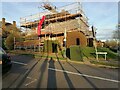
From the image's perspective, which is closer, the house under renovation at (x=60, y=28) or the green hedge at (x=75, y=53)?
the green hedge at (x=75, y=53)

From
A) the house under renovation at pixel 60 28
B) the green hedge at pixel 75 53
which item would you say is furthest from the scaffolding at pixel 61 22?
the green hedge at pixel 75 53

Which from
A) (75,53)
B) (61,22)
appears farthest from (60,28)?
(75,53)

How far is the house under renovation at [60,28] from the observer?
113 ft

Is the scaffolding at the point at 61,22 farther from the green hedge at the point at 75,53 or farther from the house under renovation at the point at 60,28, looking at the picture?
the green hedge at the point at 75,53

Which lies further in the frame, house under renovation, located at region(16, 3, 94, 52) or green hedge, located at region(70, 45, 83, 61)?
house under renovation, located at region(16, 3, 94, 52)

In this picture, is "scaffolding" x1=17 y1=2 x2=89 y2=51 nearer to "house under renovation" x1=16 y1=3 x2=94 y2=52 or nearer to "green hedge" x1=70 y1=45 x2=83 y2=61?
"house under renovation" x1=16 y1=3 x2=94 y2=52

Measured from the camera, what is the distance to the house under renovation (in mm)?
34569

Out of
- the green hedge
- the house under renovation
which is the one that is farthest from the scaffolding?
the green hedge

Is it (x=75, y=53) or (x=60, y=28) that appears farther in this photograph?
(x=60, y=28)

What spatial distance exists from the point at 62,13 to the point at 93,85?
3236 cm

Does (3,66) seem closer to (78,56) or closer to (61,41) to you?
(78,56)

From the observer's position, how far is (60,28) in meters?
38.2

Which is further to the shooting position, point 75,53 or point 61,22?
point 61,22

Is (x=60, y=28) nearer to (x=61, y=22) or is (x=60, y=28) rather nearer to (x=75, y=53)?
(x=61, y=22)
